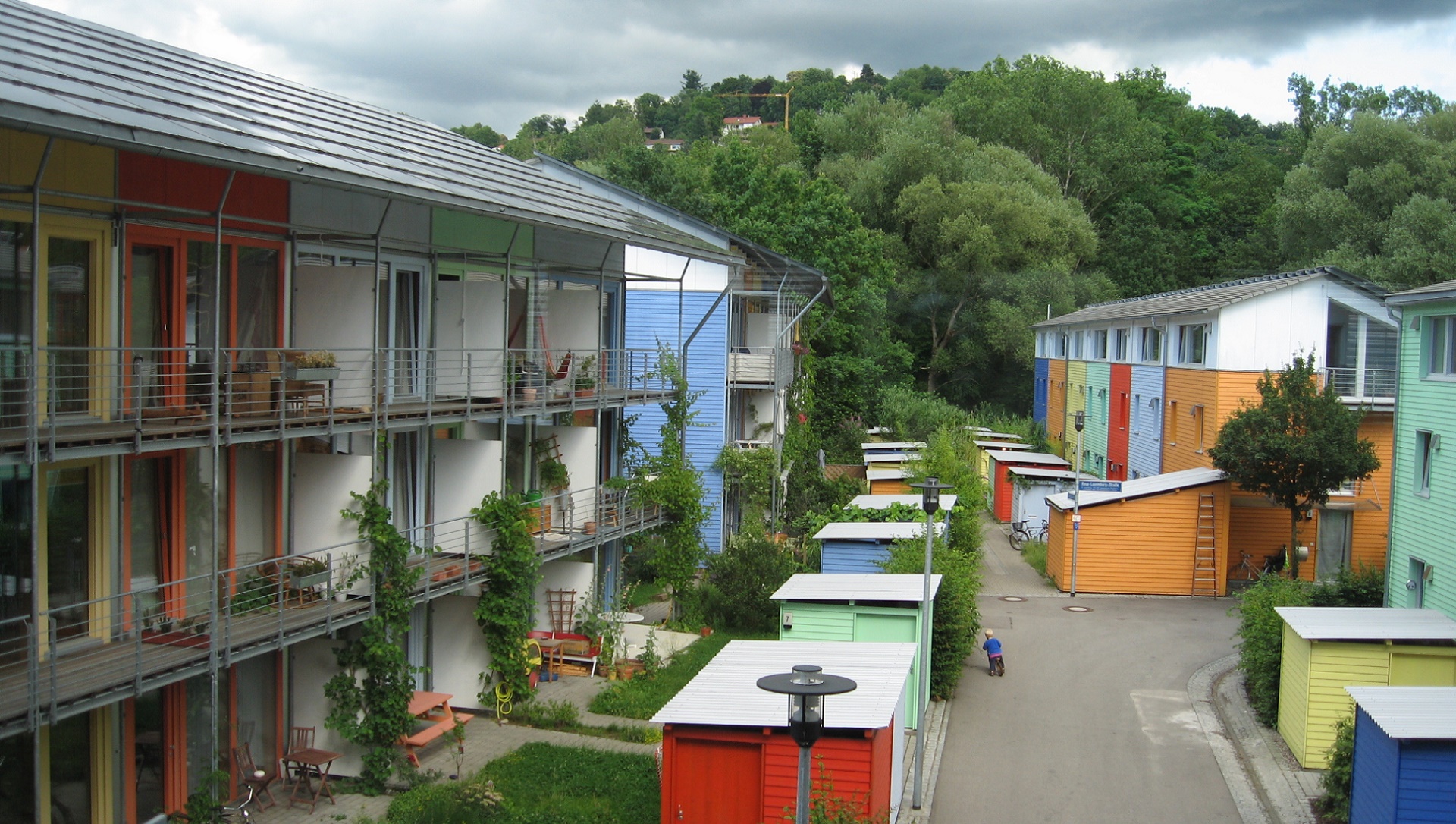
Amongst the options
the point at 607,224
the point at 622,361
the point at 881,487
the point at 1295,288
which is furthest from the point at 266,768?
the point at 1295,288

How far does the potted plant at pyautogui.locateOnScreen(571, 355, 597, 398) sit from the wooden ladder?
51.0 feet

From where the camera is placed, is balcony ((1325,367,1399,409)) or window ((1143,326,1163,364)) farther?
window ((1143,326,1163,364))

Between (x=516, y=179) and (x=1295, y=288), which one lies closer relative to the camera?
(x=516, y=179)

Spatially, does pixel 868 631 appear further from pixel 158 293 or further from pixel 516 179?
pixel 158 293

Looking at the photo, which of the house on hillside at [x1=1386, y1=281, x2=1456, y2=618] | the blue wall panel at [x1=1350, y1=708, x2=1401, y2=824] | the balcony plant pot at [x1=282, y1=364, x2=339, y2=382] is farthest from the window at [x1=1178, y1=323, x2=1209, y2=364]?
the balcony plant pot at [x1=282, y1=364, x2=339, y2=382]

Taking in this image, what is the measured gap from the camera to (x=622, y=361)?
23.0 metres

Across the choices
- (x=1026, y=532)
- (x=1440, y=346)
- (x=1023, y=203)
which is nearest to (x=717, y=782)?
(x=1440, y=346)

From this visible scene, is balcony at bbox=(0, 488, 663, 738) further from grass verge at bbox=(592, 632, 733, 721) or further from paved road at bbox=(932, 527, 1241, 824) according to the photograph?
paved road at bbox=(932, 527, 1241, 824)

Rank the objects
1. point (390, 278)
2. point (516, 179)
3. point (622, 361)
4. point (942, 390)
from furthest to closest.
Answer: point (942, 390)
point (622, 361)
point (516, 179)
point (390, 278)

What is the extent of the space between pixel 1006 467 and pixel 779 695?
2748cm

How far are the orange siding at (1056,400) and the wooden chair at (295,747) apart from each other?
131 feet

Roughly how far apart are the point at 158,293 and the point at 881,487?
2581 centimetres

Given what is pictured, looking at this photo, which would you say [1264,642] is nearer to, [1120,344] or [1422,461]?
[1422,461]

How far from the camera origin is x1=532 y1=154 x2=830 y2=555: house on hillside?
91.4 feet
